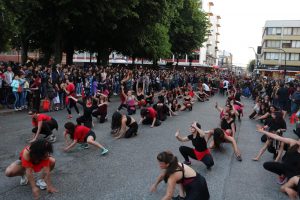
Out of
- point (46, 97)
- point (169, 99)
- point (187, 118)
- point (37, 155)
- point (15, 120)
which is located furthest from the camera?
point (169, 99)

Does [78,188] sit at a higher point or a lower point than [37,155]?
lower

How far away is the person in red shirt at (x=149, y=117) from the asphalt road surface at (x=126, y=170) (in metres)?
1.18

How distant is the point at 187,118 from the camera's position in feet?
55.6

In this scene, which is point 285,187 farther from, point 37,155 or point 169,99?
point 169,99

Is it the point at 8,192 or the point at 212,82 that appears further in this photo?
the point at 212,82

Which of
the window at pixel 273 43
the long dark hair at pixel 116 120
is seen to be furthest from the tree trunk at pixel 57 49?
the window at pixel 273 43

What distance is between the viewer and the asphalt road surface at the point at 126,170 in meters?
6.89

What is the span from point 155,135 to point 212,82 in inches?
999

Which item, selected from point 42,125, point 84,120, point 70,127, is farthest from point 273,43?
point 70,127

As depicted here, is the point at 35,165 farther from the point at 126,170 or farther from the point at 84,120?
the point at 84,120

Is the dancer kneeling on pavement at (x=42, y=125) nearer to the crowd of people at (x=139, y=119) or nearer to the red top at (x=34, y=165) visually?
the crowd of people at (x=139, y=119)

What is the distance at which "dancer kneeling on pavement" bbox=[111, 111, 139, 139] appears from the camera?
38.1ft

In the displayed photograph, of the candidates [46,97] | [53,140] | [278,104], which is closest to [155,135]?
[53,140]

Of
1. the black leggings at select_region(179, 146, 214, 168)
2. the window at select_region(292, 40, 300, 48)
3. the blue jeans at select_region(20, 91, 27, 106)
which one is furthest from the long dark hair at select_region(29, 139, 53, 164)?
the window at select_region(292, 40, 300, 48)
